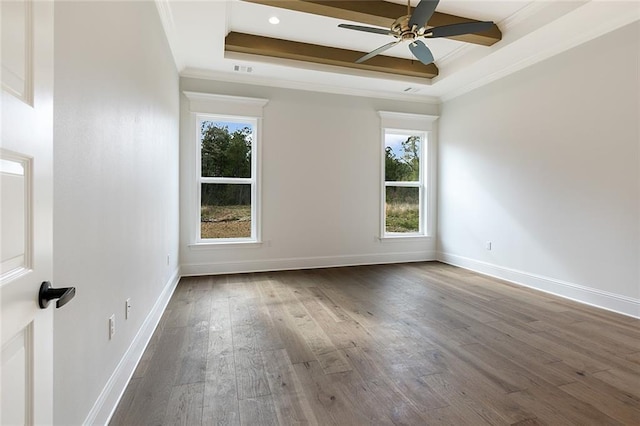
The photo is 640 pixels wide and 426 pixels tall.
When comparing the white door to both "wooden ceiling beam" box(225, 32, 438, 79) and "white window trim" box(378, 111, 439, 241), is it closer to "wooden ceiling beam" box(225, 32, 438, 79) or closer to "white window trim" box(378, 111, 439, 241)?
"wooden ceiling beam" box(225, 32, 438, 79)

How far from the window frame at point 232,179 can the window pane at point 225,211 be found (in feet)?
0.15

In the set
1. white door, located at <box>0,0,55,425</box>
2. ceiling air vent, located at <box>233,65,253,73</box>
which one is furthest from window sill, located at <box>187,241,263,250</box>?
white door, located at <box>0,0,55,425</box>

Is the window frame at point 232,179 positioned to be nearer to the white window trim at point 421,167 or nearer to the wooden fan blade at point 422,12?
the white window trim at point 421,167

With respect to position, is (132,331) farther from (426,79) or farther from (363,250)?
(426,79)

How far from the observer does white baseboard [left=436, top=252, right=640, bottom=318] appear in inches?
120

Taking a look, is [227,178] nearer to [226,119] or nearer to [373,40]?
[226,119]

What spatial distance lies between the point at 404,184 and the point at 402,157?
1.59 feet

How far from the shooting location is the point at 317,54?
417 centimetres

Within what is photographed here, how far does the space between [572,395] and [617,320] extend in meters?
1.74

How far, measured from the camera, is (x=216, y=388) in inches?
71.5

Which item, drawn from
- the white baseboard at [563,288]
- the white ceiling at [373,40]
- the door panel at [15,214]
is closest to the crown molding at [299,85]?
the white ceiling at [373,40]

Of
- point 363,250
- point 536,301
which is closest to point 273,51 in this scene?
point 363,250

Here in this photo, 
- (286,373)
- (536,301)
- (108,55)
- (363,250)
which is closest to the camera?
(108,55)

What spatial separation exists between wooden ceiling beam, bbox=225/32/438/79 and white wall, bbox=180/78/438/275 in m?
0.72
